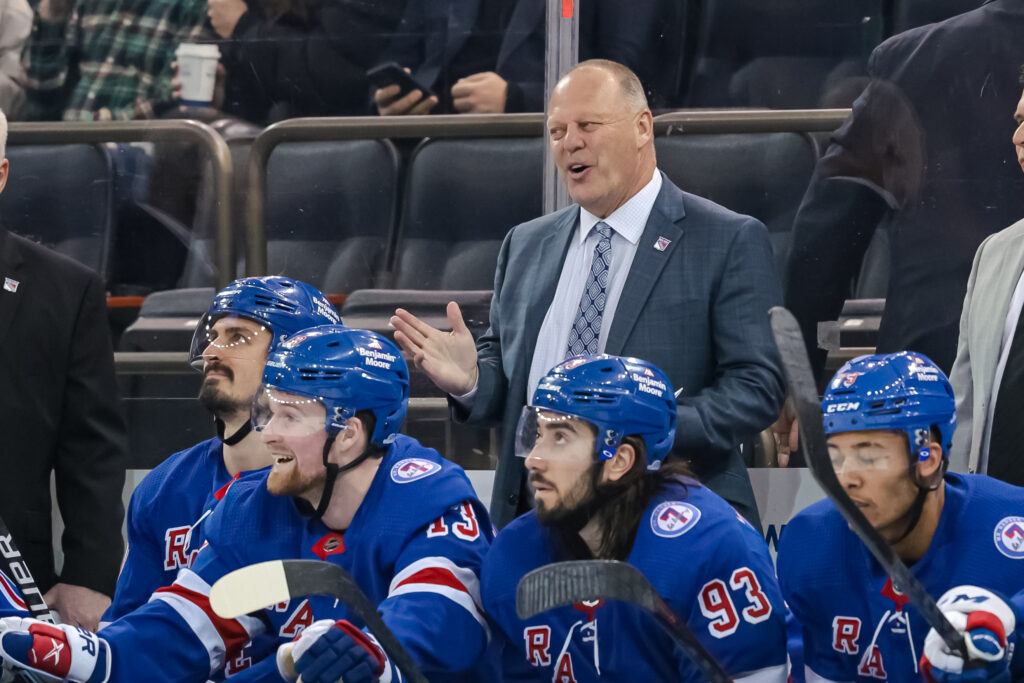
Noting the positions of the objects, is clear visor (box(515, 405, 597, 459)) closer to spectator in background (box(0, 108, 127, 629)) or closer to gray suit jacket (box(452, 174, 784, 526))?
gray suit jacket (box(452, 174, 784, 526))

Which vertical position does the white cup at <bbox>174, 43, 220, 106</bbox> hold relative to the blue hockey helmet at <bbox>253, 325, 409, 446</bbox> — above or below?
above

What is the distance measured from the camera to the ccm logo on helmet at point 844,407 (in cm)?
253

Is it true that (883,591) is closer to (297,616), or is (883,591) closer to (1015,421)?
(1015,421)

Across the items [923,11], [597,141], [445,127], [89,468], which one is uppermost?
[923,11]

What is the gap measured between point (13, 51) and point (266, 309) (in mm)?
1656

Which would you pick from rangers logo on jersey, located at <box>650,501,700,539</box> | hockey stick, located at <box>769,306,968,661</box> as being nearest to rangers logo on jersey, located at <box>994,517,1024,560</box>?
hockey stick, located at <box>769,306,968,661</box>

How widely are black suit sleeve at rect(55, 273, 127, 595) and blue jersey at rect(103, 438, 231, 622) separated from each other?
0.22 m

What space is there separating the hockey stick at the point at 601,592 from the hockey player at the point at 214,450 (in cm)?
95

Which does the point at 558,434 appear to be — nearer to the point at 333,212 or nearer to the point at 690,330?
the point at 690,330

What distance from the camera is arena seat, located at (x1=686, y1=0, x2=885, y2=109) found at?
3807 millimetres

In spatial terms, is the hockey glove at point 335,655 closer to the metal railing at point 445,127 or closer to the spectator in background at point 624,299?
the spectator in background at point 624,299

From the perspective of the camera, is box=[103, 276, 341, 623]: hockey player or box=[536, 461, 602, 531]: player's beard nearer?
box=[536, 461, 602, 531]: player's beard

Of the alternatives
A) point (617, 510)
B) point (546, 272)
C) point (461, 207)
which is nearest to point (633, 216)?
point (546, 272)

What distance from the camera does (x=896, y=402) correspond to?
2.52 metres
